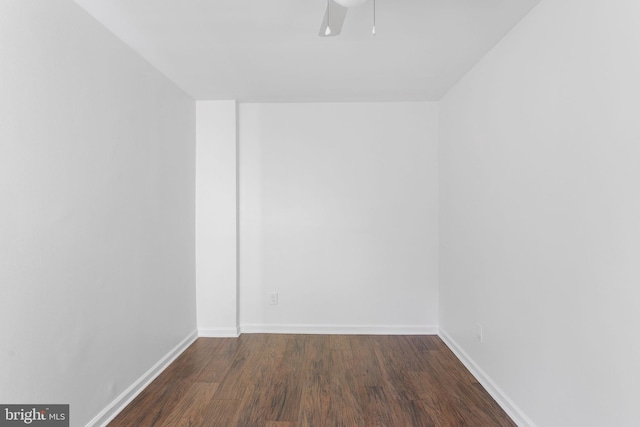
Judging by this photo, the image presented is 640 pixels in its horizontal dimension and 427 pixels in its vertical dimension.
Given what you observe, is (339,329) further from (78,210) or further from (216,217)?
(78,210)

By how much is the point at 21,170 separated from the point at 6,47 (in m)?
0.50

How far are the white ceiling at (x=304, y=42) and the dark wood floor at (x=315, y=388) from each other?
2333 millimetres

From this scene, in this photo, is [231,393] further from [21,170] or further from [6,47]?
[6,47]

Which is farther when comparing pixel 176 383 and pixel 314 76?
pixel 314 76

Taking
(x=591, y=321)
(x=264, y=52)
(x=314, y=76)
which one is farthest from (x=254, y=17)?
(x=591, y=321)

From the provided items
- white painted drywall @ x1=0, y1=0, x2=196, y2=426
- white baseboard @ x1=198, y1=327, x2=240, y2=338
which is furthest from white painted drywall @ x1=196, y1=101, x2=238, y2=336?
white painted drywall @ x1=0, y1=0, x2=196, y2=426

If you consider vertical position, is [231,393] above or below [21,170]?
below

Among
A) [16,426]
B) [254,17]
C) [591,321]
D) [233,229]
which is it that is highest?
[254,17]

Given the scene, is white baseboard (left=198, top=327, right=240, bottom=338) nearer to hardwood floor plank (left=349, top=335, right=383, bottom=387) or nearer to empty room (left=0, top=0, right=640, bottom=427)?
empty room (left=0, top=0, right=640, bottom=427)

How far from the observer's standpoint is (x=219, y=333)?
3453 millimetres

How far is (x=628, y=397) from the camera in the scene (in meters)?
1.32

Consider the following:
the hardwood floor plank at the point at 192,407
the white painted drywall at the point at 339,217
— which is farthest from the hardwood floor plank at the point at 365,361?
the hardwood floor plank at the point at 192,407

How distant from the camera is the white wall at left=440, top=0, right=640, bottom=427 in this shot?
134 cm

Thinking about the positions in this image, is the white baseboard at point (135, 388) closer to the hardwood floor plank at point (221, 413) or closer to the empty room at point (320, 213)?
the empty room at point (320, 213)
